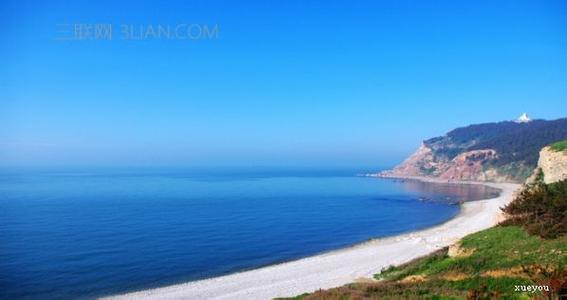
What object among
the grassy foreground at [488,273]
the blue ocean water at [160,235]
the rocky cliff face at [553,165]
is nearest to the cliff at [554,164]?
the rocky cliff face at [553,165]

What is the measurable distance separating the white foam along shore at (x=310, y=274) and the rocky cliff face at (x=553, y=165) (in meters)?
12.5

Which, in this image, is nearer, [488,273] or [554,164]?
[488,273]

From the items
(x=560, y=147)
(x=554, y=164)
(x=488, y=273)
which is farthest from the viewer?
(x=560, y=147)

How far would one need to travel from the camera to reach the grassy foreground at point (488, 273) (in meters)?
14.1

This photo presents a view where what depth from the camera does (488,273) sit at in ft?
65.0

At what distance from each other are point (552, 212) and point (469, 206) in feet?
236

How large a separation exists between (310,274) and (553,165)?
113 ft

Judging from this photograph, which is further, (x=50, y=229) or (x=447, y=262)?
(x=50, y=229)

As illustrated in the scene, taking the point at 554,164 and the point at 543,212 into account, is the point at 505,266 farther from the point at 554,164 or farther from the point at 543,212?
the point at 554,164

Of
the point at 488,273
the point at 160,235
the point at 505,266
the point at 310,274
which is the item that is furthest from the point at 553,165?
the point at 160,235

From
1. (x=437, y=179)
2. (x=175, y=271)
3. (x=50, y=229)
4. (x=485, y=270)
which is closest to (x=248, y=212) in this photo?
(x=50, y=229)

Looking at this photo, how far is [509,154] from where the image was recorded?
7008 inches

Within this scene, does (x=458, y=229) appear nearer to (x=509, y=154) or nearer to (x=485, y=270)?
(x=485, y=270)

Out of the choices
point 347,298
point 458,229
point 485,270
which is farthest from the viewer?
point 458,229
